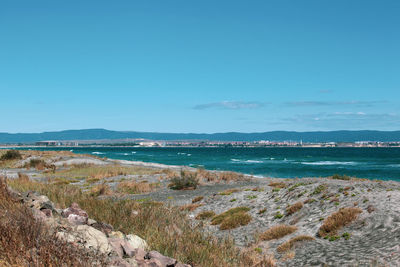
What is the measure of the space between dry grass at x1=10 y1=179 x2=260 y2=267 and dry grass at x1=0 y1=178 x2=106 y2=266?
0.71 ft

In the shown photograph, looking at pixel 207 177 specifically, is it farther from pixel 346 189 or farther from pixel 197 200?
pixel 346 189

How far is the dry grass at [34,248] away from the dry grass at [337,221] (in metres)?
10.8

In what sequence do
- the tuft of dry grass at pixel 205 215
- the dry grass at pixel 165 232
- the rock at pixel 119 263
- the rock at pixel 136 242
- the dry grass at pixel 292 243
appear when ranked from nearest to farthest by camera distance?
the rock at pixel 119 263 → the rock at pixel 136 242 → the dry grass at pixel 165 232 → the dry grass at pixel 292 243 → the tuft of dry grass at pixel 205 215

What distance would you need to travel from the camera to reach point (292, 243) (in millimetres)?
14289

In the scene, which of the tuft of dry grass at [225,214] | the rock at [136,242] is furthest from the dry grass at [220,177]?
the rock at [136,242]

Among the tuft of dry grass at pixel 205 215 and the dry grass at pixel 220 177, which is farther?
the dry grass at pixel 220 177

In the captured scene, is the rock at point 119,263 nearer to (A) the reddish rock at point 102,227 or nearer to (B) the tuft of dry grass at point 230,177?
(A) the reddish rock at point 102,227

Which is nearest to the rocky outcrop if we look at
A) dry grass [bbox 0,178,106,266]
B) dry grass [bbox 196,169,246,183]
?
dry grass [bbox 0,178,106,266]

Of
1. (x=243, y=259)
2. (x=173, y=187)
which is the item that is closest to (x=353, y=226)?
(x=243, y=259)

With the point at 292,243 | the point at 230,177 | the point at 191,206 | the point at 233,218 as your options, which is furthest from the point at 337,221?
the point at 230,177

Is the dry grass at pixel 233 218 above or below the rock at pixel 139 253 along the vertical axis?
Answer: below

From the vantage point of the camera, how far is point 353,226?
14.6m

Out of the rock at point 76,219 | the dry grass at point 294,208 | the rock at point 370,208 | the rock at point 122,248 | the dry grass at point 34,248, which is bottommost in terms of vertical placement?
the dry grass at point 294,208

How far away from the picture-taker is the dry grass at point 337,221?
48.5ft
